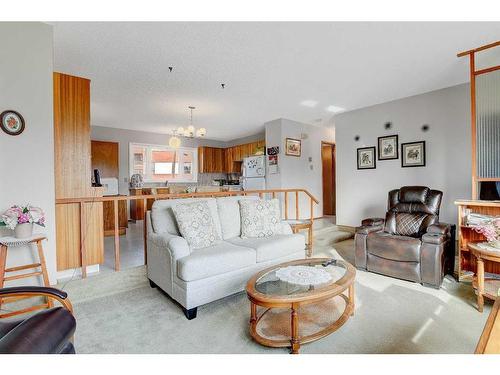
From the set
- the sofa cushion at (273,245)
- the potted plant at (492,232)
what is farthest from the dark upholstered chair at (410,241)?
the sofa cushion at (273,245)

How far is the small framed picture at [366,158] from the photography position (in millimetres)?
4691

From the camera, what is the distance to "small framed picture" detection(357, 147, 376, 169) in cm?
469

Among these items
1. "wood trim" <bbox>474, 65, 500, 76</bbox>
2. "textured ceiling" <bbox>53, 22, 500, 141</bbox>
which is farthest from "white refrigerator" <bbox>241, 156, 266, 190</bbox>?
"wood trim" <bbox>474, 65, 500, 76</bbox>

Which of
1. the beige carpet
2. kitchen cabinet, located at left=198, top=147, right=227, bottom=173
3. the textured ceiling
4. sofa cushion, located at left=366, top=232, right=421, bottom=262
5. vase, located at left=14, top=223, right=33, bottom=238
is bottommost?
the beige carpet

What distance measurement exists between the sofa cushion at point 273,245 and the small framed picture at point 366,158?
2542 mm

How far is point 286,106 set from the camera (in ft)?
15.6

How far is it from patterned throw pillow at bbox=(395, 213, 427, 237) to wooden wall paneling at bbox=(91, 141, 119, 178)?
6.16m

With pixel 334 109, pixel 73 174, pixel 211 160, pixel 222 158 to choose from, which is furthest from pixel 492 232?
pixel 222 158

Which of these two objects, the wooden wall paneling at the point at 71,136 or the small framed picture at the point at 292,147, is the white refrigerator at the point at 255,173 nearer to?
the small framed picture at the point at 292,147

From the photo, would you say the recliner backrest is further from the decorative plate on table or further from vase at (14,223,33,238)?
vase at (14,223,33,238)

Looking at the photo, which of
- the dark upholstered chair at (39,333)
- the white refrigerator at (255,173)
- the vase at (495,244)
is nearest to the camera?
the dark upholstered chair at (39,333)

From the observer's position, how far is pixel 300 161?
19.6ft

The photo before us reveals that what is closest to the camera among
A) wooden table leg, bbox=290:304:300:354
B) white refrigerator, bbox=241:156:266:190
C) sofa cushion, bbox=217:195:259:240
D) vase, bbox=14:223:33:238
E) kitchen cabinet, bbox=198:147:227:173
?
wooden table leg, bbox=290:304:300:354
